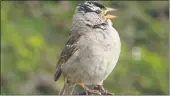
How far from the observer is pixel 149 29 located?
1190 centimetres

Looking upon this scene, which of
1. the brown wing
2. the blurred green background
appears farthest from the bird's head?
the blurred green background

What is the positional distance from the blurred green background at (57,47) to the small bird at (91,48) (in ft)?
9.32

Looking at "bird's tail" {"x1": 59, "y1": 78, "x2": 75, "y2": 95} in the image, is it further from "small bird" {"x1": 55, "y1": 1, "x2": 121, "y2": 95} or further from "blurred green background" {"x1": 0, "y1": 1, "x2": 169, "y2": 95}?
"blurred green background" {"x1": 0, "y1": 1, "x2": 169, "y2": 95}

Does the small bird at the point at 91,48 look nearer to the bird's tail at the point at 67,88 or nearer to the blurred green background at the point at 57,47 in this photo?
the bird's tail at the point at 67,88

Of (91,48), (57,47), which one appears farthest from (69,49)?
(57,47)

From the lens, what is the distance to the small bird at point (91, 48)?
704cm

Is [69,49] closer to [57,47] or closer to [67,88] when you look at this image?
[67,88]

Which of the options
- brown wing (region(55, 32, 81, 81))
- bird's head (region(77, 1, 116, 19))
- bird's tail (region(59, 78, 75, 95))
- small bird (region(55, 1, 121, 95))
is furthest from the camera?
brown wing (region(55, 32, 81, 81))

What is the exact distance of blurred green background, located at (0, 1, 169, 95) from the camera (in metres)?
10.4

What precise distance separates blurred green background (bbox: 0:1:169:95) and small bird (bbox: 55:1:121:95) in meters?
2.84

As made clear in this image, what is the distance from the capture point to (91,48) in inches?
283

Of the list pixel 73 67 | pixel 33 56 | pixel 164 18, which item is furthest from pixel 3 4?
pixel 73 67

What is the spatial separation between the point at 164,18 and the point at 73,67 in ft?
17.8

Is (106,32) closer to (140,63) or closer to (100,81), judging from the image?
(100,81)
